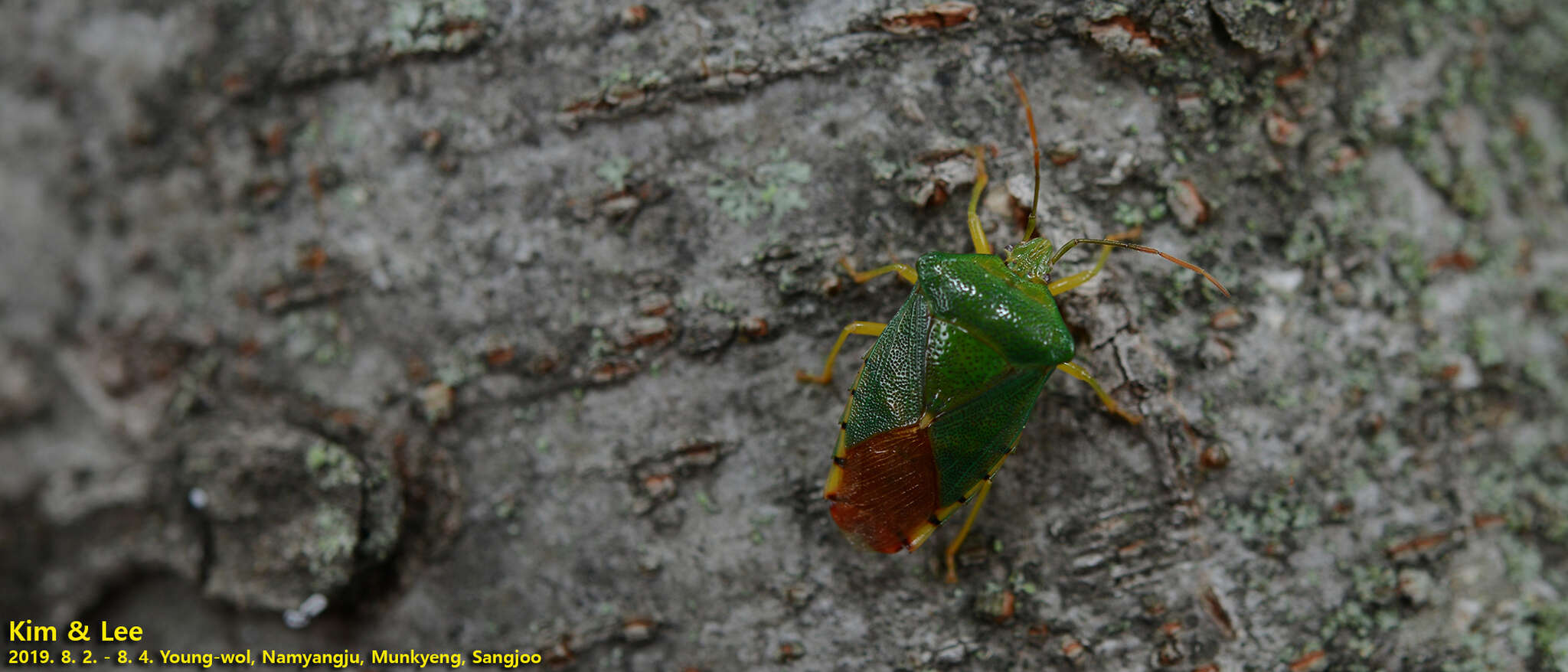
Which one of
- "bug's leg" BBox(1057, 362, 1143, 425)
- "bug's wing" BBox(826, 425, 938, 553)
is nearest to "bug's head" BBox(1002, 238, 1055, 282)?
"bug's leg" BBox(1057, 362, 1143, 425)

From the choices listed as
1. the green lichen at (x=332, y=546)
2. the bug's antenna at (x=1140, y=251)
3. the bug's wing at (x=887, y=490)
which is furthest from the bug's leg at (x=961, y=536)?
the green lichen at (x=332, y=546)

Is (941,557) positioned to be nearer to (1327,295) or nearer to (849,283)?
(849,283)

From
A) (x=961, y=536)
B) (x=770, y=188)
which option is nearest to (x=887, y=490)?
(x=961, y=536)

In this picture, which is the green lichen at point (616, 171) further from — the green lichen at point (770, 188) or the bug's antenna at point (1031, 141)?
the bug's antenna at point (1031, 141)

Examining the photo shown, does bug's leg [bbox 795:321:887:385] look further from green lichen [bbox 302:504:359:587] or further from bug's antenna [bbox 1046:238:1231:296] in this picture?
green lichen [bbox 302:504:359:587]

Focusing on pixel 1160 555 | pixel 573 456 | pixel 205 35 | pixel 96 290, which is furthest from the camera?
→ pixel 96 290

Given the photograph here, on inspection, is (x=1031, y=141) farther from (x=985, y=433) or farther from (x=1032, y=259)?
(x=985, y=433)

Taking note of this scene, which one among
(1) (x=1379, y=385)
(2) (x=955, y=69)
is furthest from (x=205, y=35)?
(1) (x=1379, y=385)
